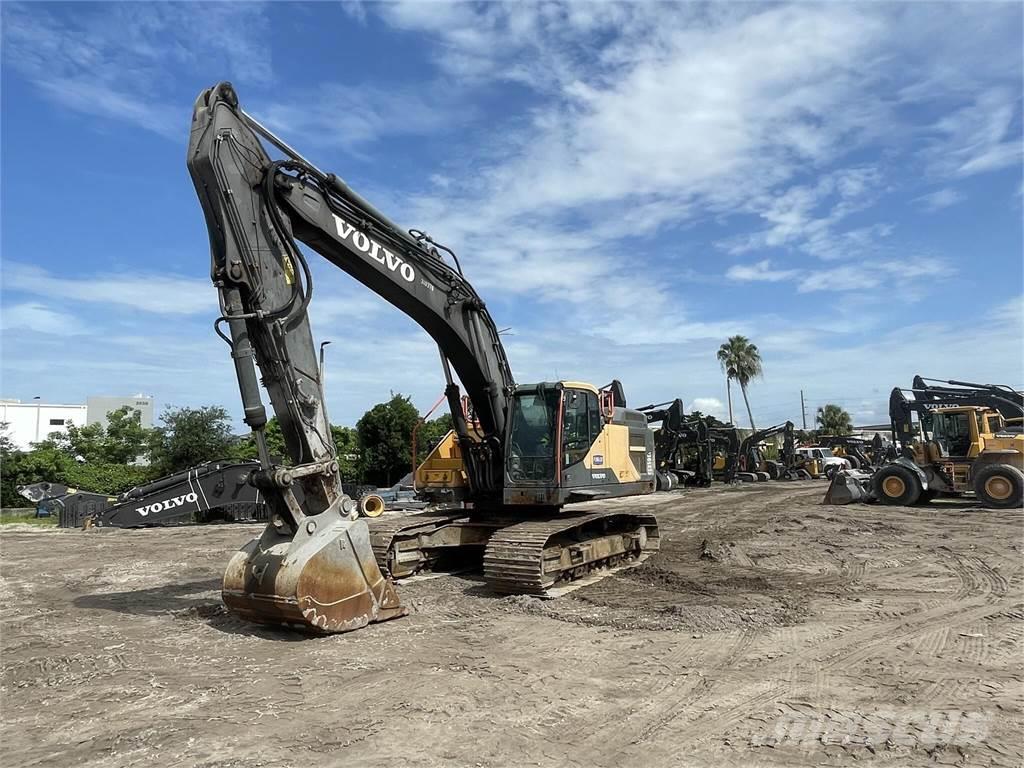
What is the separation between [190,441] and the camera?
30531 millimetres

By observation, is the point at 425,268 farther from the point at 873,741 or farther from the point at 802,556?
the point at 802,556

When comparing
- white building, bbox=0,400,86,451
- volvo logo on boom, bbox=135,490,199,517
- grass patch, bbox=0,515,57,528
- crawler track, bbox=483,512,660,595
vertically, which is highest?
→ white building, bbox=0,400,86,451

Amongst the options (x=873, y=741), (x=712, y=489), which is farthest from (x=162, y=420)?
(x=873, y=741)

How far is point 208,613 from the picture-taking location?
7.67 meters

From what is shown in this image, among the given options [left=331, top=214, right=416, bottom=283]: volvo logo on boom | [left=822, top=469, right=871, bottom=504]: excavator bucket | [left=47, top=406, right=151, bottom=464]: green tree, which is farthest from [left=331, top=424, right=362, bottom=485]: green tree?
[left=331, top=214, right=416, bottom=283]: volvo logo on boom

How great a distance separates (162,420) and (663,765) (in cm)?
3156

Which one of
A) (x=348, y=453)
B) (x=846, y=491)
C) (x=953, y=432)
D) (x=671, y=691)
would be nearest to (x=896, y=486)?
(x=846, y=491)

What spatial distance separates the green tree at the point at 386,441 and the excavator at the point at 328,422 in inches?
900

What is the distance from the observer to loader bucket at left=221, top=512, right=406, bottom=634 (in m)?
6.39

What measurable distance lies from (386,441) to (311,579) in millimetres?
26931

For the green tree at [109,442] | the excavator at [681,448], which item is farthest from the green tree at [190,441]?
the excavator at [681,448]

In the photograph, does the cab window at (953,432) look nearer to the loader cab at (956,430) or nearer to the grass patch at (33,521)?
the loader cab at (956,430)

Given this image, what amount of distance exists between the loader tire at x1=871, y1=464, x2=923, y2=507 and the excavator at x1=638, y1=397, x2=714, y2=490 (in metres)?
9.49

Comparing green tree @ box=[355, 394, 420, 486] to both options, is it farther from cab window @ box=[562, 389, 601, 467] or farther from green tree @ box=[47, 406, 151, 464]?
cab window @ box=[562, 389, 601, 467]
